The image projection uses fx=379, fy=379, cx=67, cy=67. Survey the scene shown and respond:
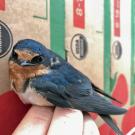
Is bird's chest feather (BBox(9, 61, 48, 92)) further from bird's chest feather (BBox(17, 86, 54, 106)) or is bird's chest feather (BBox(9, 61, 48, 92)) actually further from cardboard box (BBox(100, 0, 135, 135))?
cardboard box (BBox(100, 0, 135, 135))

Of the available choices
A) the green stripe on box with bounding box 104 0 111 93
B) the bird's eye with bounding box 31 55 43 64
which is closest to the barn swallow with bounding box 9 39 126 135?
the bird's eye with bounding box 31 55 43 64

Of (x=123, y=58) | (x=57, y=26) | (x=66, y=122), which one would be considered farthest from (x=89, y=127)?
(x=123, y=58)

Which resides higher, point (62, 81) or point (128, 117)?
point (62, 81)

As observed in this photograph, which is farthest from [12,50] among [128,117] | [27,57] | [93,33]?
[128,117]

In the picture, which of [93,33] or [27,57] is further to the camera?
[93,33]

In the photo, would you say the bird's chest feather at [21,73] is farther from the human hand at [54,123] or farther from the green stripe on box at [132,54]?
the green stripe on box at [132,54]

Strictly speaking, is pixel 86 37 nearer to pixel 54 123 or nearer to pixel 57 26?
pixel 57 26

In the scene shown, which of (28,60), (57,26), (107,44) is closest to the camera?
(28,60)

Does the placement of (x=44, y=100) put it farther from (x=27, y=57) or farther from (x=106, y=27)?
(x=106, y=27)
